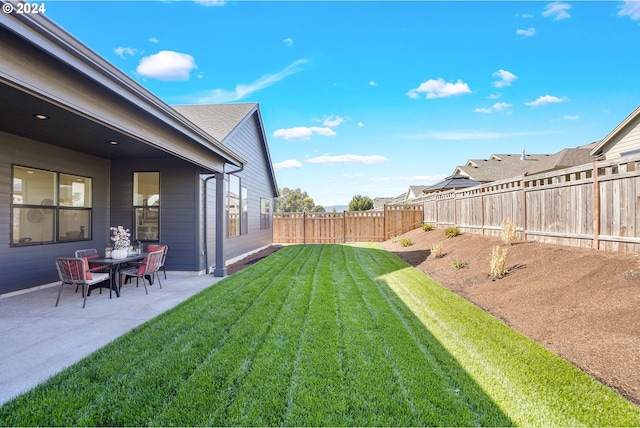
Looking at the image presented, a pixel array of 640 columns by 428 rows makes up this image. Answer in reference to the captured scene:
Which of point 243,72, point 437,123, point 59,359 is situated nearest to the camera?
point 59,359

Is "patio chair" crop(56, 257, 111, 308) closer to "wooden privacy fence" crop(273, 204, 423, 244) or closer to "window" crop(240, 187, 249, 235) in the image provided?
"window" crop(240, 187, 249, 235)

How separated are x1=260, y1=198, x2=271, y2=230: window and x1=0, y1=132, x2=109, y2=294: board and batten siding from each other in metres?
6.56

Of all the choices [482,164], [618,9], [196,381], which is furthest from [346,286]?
[482,164]

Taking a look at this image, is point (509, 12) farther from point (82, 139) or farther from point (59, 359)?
point (59, 359)

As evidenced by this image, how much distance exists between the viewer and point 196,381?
2.56 metres

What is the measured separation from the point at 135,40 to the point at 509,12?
11242mm

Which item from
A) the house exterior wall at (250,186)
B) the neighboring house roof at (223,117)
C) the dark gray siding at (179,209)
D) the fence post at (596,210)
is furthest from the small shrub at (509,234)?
the neighboring house roof at (223,117)

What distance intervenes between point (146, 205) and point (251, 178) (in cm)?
462

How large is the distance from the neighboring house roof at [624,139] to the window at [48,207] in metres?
15.9

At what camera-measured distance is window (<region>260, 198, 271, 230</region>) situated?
13539 millimetres

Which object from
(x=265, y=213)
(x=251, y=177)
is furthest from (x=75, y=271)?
(x=265, y=213)

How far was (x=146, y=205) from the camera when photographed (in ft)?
25.7

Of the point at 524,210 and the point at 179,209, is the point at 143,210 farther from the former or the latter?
the point at 524,210

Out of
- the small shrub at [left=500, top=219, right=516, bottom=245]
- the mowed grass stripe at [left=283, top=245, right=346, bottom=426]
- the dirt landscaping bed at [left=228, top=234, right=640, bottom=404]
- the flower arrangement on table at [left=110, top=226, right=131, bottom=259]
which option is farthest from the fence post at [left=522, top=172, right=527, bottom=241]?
the flower arrangement on table at [left=110, top=226, right=131, bottom=259]
